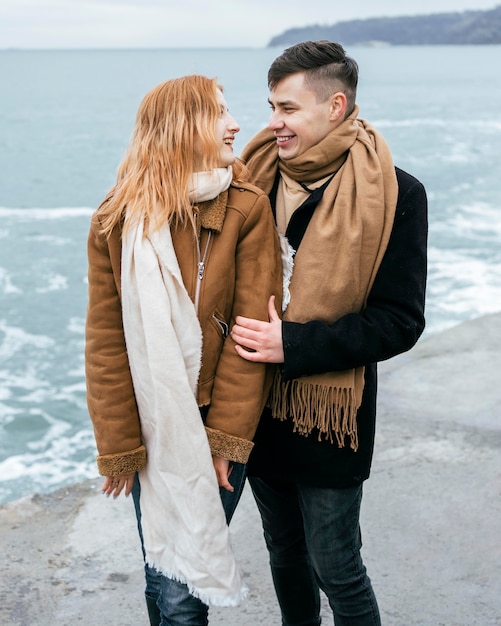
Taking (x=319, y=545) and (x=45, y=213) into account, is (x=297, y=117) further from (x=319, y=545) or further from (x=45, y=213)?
(x=45, y=213)

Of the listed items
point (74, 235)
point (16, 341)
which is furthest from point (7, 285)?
point (74, 235)

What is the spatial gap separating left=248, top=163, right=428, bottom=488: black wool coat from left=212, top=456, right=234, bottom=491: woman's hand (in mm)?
229

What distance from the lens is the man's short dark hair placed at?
2289mm

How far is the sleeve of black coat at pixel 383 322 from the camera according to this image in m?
2.26

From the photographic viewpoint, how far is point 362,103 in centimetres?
4491

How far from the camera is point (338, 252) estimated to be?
7.42 feet

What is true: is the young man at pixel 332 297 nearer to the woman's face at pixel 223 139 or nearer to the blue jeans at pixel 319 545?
the blue jeans at pixel 319 545

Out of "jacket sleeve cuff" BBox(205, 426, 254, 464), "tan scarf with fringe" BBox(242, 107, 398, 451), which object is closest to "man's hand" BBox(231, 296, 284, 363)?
"tan scarf with fringe" BBox(242, 107, 398, 451)

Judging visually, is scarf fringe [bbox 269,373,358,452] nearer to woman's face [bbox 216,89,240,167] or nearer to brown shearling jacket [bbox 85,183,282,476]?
brown shearling jacket [bbox 85,183,282,476]

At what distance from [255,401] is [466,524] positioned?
177 centimetres

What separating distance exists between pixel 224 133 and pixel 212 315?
463 millimetres

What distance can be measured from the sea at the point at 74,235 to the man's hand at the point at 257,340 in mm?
714

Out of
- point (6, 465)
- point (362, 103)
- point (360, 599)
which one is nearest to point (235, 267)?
point (360, 599)

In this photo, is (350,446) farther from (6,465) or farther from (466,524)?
(6,465)
